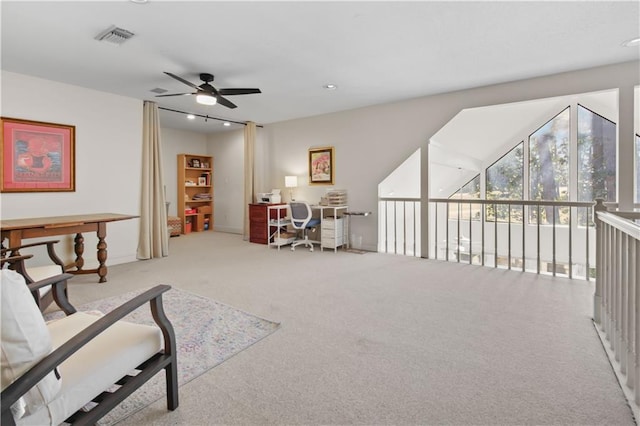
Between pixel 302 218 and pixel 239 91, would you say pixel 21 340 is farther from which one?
pixel 302 218

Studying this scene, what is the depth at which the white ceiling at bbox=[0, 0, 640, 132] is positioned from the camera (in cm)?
251

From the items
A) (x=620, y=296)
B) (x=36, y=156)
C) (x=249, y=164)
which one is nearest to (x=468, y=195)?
(x=249, y=164)

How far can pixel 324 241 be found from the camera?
5.62 meters

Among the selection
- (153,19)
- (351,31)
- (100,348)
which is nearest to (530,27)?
(351,31)

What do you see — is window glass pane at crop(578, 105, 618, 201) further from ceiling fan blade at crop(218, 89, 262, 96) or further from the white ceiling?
ceiling fan blade at crop(218, 89, 262, 96)

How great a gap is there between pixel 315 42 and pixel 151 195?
3.65 metres

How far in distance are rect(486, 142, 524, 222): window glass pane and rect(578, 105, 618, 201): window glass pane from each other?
40.3 inches

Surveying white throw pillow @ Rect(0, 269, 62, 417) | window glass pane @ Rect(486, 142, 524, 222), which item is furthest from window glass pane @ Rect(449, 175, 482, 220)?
white throw pillow @ Rect(0, 269, 62, 417)

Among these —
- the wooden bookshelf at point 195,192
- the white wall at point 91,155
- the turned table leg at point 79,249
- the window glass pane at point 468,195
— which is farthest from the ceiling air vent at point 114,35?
A: the window glass pane at point 468,195

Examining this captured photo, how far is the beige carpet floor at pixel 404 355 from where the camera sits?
154cm

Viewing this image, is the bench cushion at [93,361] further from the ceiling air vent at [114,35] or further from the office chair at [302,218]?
the office chair at [302,218]

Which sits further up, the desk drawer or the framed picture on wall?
the framed picture on wall

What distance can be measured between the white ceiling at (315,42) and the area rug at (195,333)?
2.47m

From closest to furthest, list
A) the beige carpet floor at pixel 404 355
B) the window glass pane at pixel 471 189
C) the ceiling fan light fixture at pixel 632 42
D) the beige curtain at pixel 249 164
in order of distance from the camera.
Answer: the beige carpet floor at pixel 404 355
the ceiling fan light fixture at pixel 632 42
the beige curtain at pixel 249 164
the window glass pane at pixel 471 189
